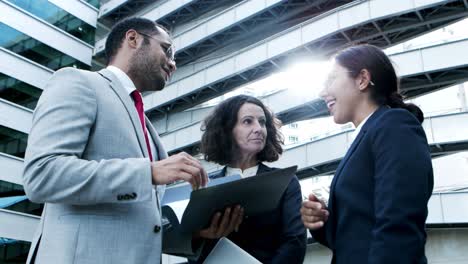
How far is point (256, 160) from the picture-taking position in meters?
3.57

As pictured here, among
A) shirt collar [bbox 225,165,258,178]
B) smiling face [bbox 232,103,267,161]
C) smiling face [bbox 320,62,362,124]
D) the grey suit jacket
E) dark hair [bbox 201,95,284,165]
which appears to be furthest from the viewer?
dark hair [bbox 201,95,284,165]

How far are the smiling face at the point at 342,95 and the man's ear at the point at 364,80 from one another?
2cm

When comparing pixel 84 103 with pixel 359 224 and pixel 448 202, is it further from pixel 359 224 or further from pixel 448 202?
pixel 448 202

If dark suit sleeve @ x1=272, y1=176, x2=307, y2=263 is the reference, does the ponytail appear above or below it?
above

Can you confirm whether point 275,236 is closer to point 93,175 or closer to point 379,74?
point 379,74

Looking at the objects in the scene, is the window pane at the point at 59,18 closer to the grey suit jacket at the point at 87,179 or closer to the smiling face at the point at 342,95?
the grey suit jacket at the point at 87,179

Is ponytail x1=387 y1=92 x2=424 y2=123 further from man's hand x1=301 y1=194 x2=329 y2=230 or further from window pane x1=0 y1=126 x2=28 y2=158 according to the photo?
window pane x1=0 y1=126 x2=28 y2=158

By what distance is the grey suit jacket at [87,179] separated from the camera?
191 cm

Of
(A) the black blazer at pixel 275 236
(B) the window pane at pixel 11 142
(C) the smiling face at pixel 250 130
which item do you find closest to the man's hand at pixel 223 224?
(A) the black blazer at pixel 275 236

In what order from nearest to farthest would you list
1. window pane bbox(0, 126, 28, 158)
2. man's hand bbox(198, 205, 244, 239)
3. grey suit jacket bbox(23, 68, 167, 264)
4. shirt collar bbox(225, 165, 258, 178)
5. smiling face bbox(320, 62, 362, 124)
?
1. grey suit jacket bbox(23, 68, 167, 264)
2. man's hand bbox(198, 205, 244, 239)
3. smiling face bbox(320, 62, 362, 124)
4. shirt collar bbox(225, 165, 258, 178)
5. window pane bbox(0, 126, 28, 158)

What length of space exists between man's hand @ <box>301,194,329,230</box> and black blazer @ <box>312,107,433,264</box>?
→ 1.4 inches

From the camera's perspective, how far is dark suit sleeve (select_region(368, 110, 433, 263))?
1738mm

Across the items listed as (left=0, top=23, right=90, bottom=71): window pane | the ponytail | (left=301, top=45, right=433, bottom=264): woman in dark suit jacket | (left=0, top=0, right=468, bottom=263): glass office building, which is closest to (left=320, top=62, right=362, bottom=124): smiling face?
(left=301, top=45, right=433, bottom=264): woman in dark suit jacket

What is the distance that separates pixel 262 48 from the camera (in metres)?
18.1
